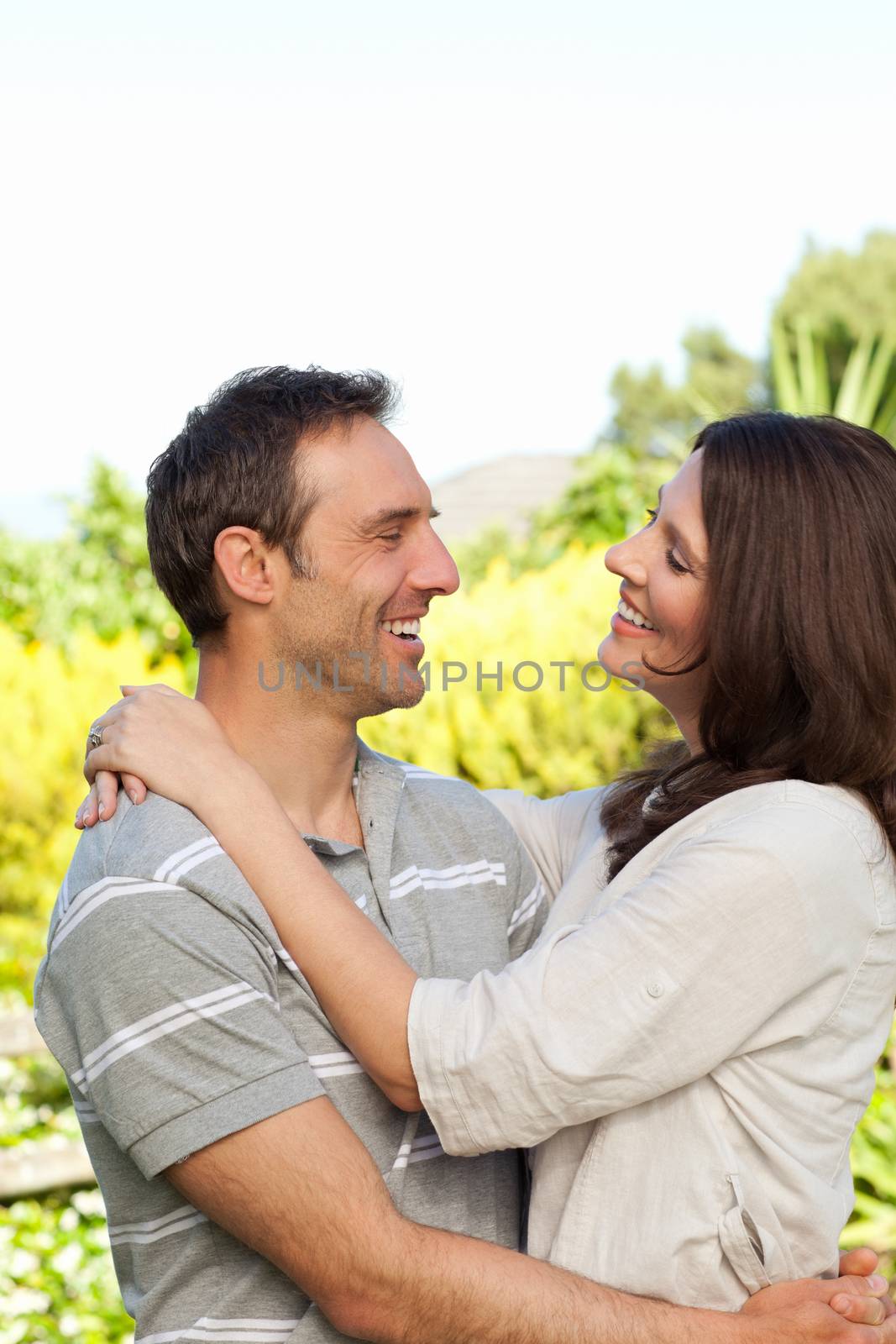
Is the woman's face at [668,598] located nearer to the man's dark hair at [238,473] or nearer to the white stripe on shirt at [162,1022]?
the man's dark hair at [238,473]

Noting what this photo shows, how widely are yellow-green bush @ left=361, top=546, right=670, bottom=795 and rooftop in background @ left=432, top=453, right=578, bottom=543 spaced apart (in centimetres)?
1183

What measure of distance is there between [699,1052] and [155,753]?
0.94m

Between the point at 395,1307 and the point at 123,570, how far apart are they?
26.9 ft

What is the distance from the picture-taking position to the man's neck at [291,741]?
238 centimetres

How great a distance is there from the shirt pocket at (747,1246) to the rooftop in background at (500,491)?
15628mm

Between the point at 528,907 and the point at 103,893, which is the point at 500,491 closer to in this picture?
the point at 528,907

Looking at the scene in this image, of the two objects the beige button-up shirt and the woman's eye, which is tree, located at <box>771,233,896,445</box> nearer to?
the woman's eye

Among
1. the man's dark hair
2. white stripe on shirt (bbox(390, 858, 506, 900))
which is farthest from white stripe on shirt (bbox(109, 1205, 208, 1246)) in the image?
the man's dark hair

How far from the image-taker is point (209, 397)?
2.55 m

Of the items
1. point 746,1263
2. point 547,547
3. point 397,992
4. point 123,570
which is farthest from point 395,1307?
point 547,547

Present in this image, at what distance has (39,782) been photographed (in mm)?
6527

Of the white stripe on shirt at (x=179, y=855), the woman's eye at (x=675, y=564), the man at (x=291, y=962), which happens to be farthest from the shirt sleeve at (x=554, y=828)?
the white stripe on shirt at (x=179, y=855)

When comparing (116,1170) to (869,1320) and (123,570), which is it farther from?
(123,570)

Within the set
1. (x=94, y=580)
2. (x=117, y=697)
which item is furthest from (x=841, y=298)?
(x=117, y=697)
